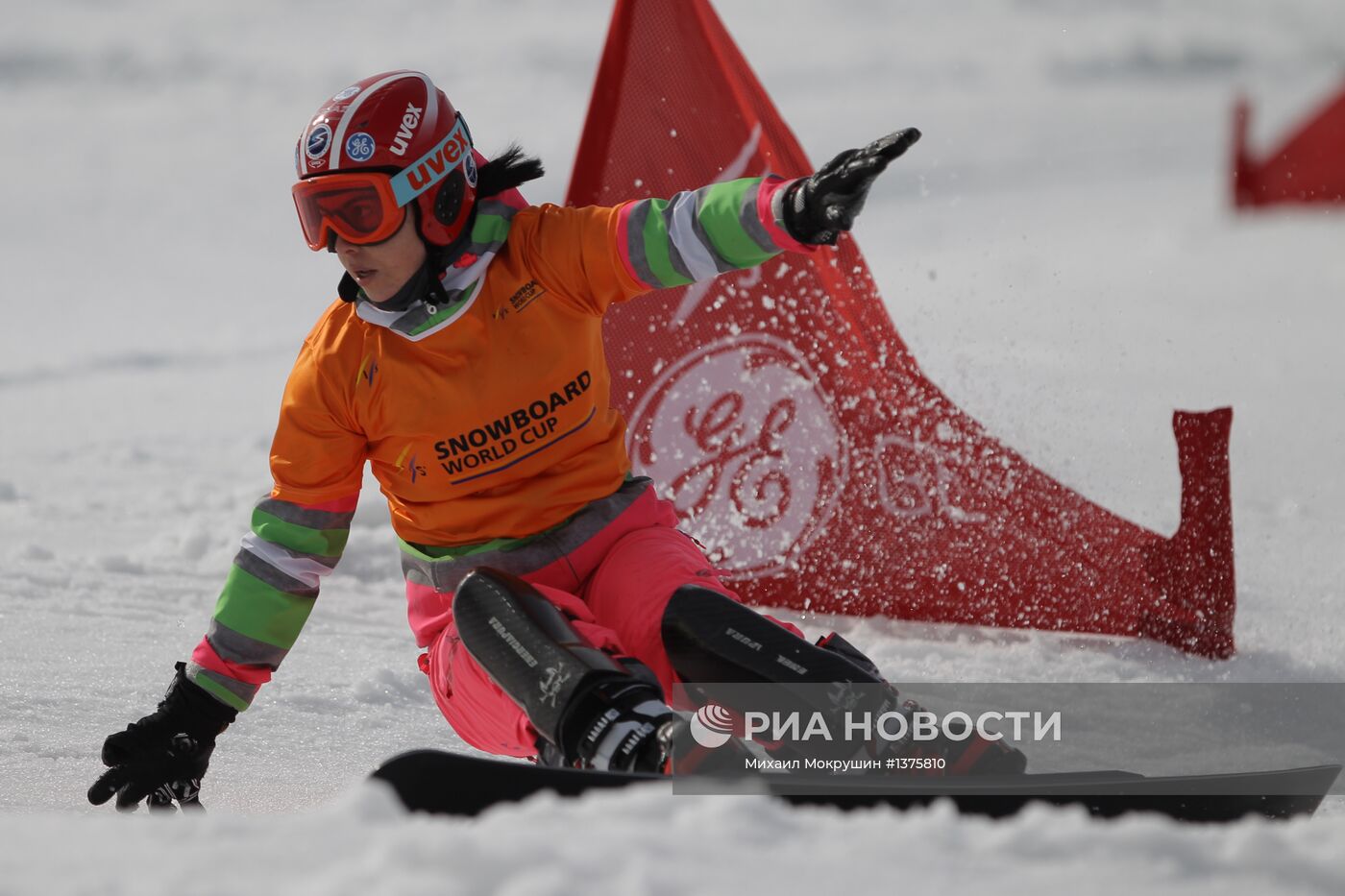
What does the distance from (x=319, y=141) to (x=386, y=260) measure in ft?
0.74

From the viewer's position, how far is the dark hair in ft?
9.33

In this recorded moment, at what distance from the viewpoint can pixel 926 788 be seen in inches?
82.0

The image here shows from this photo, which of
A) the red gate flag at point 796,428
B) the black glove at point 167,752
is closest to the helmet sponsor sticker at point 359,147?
the black glove at point 167,752

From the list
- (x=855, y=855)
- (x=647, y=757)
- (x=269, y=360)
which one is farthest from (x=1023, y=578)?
(x=269, y=360)

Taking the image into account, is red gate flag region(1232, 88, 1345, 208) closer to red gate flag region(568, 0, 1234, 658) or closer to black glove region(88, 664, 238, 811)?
red gate flag region(568, 0, 1234, 658)

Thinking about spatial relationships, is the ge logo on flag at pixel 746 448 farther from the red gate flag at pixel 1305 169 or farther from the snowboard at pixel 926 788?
the red gate flag at pixel 1305 169

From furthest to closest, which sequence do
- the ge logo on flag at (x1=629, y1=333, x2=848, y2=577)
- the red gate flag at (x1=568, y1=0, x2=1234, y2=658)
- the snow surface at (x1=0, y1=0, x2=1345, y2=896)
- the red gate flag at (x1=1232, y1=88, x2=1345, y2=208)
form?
the red gate flag at (x1=1232, y1=88, x2=1345, y2=208) → the ge logo on flag at (x1=629, y1=333, x2=848, y2=577) → the red gate flag at (x1=568, y1=0, x2=1234, y2=658) → the snow surface at (x1=0, y1=0, x2=1345, y2=896)

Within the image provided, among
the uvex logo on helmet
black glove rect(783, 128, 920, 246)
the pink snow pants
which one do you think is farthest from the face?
black glove rect(783, 128, 920, 246)

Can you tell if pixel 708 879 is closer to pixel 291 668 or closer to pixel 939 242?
pixel 291 668

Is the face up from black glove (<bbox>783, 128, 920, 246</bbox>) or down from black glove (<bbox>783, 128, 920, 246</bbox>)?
down

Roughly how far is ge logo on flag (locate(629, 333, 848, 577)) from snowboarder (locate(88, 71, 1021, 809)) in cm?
111

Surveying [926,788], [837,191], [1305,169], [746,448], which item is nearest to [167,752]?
[926,788]

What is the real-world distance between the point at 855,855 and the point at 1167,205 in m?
12.6

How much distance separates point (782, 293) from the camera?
12.9 ft
